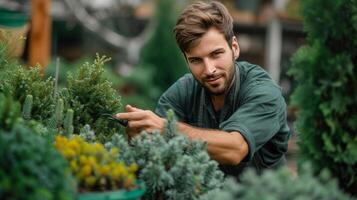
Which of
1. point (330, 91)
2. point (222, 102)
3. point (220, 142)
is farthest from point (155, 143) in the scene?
point (222, 102)

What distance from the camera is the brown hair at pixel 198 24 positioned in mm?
3797

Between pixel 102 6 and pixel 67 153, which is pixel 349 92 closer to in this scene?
pixel 67 153

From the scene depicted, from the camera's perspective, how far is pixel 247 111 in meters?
3.54

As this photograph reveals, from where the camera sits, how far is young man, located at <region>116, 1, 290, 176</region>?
3.23 metres

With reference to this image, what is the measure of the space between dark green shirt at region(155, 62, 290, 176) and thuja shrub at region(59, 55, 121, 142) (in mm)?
511

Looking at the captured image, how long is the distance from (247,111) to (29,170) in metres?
1.70

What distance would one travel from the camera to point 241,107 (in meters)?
3.61

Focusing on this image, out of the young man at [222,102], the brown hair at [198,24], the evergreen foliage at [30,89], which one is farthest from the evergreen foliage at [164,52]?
the evergreen foliage at [30,89]

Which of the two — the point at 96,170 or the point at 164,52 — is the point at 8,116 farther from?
the point at 164,52

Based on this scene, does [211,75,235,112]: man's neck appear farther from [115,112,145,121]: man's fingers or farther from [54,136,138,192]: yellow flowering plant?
[54,136,138,192]: yellow flowering plant

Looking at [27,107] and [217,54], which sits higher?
[217,54]

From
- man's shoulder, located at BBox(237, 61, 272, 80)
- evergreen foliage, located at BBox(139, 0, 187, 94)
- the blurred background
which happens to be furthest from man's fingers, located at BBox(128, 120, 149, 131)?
evergreen foliage, located at BBox(139, 0, 187, 94)

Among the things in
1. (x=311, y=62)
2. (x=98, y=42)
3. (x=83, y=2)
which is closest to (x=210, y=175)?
(x=311, y=62)

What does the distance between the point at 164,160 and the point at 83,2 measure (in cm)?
1091
